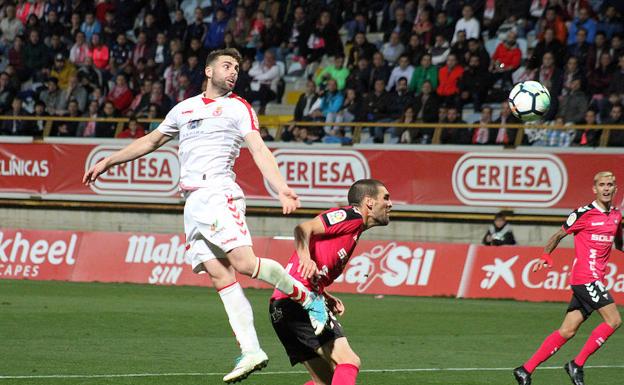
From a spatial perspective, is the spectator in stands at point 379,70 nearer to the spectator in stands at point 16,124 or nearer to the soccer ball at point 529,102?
the spectator in stands at point 16,124

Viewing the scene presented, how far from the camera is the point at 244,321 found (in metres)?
8.38

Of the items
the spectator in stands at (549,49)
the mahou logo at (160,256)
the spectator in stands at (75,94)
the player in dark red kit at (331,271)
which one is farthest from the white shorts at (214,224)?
the spectator in stands at (75,94)

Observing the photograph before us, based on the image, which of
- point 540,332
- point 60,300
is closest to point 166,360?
point 540,332

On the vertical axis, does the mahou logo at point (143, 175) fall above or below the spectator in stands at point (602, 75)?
below

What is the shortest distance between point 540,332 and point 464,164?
7.03 metres

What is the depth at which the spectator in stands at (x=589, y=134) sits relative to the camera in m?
21.0

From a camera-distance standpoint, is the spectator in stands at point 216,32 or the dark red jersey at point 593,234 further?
the spectator in stands at point 216,32

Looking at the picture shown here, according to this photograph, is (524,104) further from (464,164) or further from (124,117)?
(124,117)

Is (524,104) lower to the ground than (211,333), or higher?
higher

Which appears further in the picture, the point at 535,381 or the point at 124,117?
the point at 124,117

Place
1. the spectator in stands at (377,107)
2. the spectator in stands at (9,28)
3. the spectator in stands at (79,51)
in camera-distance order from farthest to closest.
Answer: the spectator in stands at (9,28) < the spectator in stands at (79,51) < the spectator in stands at (377,107)

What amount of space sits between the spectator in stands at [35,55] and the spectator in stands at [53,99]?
3.63 ft

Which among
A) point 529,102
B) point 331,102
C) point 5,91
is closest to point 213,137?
point 529,102

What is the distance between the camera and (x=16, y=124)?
85.9 ft
